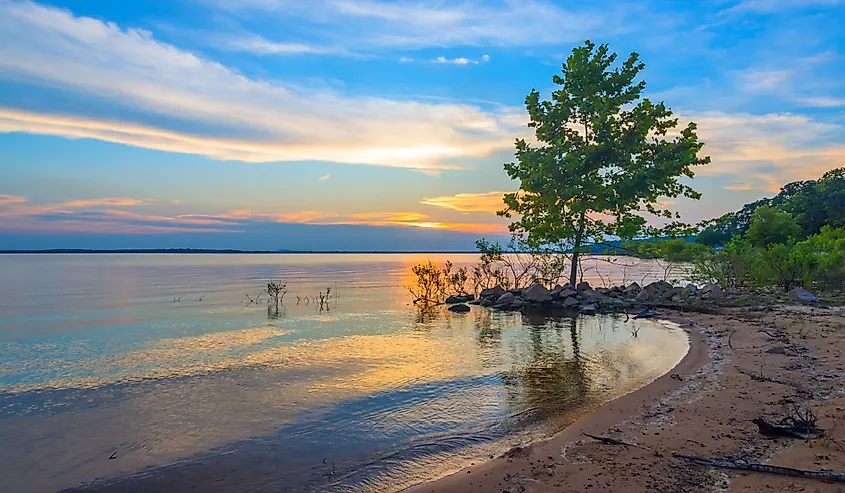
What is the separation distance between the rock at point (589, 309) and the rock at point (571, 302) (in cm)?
85

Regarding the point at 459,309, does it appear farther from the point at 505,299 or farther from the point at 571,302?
the point at 571,302

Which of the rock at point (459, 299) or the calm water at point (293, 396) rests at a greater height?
the rock at point (459, 299)

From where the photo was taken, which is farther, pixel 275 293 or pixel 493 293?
pixel 275 293

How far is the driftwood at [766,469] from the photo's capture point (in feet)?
15.4

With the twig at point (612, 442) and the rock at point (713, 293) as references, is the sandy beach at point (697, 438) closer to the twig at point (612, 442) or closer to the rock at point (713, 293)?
the twig at point (612, 442)

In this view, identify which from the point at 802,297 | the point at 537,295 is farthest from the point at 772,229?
the point at 537,295

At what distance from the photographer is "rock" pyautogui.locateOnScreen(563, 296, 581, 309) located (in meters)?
24.3

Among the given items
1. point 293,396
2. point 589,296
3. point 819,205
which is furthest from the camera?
point 819,205

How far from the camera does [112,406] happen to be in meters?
9.34

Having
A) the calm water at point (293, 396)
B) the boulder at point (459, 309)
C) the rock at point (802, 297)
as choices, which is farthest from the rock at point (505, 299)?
the rock at point (802, 297)

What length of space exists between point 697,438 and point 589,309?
56.6 ft

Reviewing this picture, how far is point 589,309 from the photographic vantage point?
75.2 feet

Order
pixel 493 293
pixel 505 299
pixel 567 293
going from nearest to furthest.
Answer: pixel 567 293 < pixel 505 299 < pixel 493 293

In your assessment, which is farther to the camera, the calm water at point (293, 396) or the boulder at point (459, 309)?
the boulder at point (459, 309)
